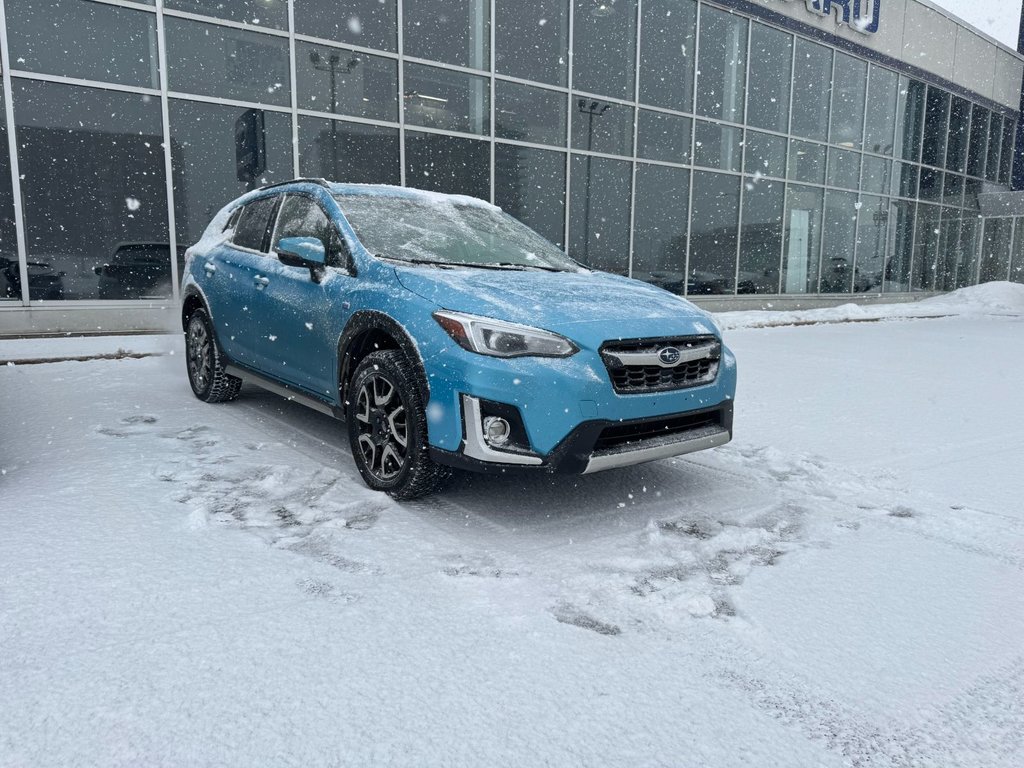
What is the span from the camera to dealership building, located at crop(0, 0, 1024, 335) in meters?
9.84

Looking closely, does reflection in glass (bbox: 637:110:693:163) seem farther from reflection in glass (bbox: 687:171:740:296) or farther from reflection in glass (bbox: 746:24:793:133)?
reflection in glass (bbox: 746:24:793:133)

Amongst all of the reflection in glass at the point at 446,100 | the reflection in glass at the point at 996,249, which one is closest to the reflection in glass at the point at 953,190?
the reflection in glass at the point at 996,249

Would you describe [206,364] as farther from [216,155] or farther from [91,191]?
[216,155]

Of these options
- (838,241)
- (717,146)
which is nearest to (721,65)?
(717,146)

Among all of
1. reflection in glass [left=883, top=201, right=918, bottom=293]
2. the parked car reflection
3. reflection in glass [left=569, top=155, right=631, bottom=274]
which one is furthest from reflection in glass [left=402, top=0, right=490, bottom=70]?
reflection in glass [left=883, top=201, right=918, bottom=293]

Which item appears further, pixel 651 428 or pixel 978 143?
pixel 978 143

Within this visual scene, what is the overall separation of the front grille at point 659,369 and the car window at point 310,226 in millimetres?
1646

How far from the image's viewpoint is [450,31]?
42.4ft

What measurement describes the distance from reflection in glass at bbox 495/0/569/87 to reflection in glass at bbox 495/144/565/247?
1.47 metres

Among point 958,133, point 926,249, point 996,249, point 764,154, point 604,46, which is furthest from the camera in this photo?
point 996,249

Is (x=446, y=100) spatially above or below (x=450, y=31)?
below

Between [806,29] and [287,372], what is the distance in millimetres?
19101

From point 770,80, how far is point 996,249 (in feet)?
54.9

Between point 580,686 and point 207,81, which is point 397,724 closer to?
point 580,686
